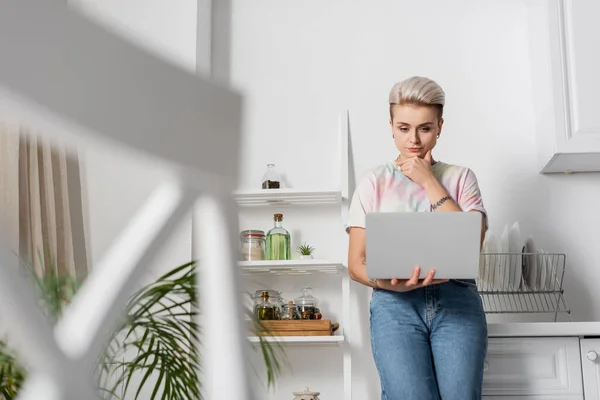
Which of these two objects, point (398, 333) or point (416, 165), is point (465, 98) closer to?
point (416, 165)

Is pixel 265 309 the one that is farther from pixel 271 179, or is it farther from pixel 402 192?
pixel 402 192

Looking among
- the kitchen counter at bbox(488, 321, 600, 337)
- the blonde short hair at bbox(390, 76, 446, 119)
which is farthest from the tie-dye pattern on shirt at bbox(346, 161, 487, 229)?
the kitchen counter at bbox(488, 321, 600, 337)

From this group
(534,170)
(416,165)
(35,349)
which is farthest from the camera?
(534,170)

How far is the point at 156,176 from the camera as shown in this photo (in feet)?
0.79

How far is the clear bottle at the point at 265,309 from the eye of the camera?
2.38 m

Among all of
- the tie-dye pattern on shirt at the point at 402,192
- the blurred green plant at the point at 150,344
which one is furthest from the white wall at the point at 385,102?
the blurred green plant at the point at 150,344

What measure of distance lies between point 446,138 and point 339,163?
41 centimetres

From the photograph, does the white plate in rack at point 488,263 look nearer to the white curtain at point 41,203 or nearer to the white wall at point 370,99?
the white wall at point 370,99

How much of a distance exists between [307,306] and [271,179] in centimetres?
48

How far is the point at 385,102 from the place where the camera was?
108 inches

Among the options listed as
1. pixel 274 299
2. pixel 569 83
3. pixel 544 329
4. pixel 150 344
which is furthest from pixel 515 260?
pixel 150 344

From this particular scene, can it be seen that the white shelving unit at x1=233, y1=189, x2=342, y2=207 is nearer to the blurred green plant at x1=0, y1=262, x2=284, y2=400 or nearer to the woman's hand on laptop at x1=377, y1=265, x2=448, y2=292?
the woman's hand on laptop at x1=377, y1=265, x2=448, y2=292

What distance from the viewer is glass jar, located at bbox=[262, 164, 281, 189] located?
2572 millimetres

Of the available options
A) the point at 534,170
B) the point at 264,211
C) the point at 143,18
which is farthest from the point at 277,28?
the point at 534,170
